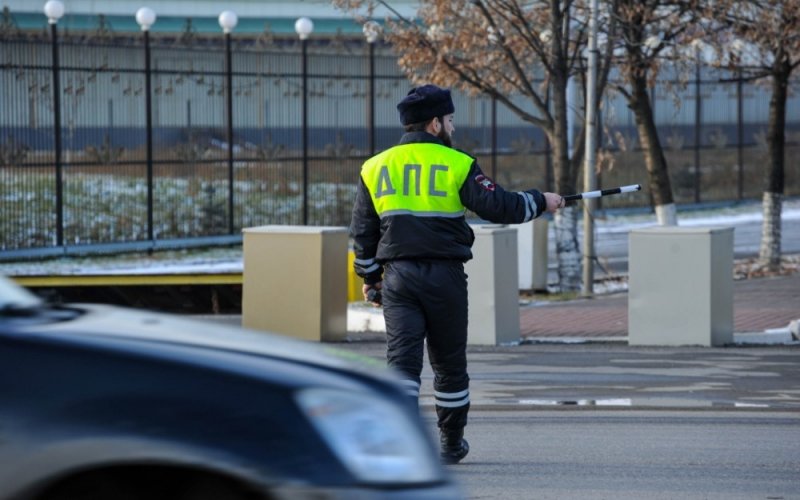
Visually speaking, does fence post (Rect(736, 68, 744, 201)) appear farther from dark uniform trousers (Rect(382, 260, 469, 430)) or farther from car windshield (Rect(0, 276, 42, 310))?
car windshield (Rect(0, 276, 42, 310))

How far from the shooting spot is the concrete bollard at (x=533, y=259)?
58.4 ft

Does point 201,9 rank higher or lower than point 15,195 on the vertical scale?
higher

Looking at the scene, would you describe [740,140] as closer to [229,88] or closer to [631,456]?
[229,88]

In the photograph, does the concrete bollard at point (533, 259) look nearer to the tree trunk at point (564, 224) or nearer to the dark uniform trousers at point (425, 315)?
the tree trunk at point (564, 224)

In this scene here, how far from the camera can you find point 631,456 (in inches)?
318

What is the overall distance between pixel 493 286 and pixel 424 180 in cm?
550

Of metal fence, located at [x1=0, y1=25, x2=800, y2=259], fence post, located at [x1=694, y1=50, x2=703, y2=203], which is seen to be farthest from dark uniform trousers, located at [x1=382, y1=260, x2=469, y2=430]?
fence post, located at [x1=694, y1=50, x2=703, y2=203]

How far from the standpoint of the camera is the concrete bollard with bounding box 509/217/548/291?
1780 cm

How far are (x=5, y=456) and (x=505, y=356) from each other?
9185 mm

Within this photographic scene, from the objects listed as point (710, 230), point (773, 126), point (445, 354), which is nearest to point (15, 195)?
point (773, 126)

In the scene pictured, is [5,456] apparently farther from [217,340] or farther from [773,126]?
[773,126]

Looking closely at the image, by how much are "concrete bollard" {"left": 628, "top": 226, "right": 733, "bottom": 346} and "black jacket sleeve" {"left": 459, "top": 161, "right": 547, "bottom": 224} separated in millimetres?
5303

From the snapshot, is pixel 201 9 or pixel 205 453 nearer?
pixel 205 453

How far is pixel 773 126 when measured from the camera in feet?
69.9
